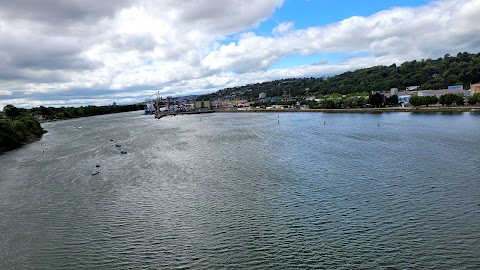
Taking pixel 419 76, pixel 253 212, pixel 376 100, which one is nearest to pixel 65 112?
pixel 376 100

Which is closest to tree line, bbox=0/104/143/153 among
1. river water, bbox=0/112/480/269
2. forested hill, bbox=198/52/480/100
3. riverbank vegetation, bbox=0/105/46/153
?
riverbank vegetation, bbox=0/105/46/153

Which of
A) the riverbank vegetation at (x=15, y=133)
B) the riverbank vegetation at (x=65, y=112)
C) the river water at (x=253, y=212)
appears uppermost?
the riverbank vegetation at (x=65, y=112)

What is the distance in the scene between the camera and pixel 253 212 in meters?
9.08

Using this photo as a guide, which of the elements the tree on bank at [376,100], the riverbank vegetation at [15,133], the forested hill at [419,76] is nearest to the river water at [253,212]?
the riverbank vegetation at [15,133]

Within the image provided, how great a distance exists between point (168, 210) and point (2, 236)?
414 centimetres

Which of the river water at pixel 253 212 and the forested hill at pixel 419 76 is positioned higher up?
the forested hill at pixel 419 76

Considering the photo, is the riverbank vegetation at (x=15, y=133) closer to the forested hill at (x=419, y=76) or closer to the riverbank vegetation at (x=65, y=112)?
the riverbank vegetation at (x=65, y=112)

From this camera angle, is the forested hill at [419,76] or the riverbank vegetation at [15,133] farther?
the forested hill at [419,76]

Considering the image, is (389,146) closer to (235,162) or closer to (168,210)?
(235,162)

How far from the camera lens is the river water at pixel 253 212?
6738mm

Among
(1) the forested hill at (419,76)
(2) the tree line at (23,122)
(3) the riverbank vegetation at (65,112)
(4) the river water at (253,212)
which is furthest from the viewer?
(3) the riverbank vegetation at (65,112)

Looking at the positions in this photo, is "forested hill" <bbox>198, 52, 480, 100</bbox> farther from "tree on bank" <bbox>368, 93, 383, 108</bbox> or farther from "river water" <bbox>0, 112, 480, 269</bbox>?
"river water" <bbox>0, 112, 480, 269</bbox>

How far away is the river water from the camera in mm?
6738

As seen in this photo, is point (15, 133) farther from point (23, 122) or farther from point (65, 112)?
point (65, 112)
